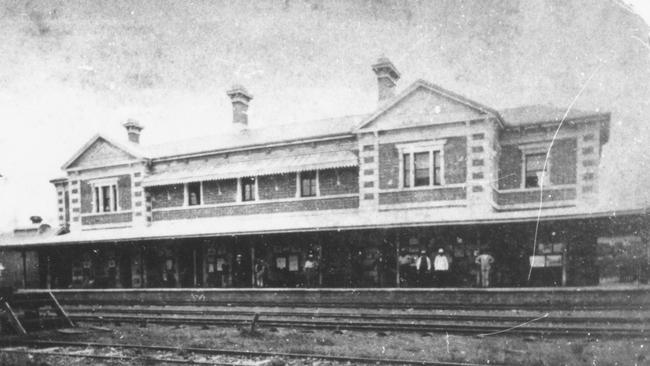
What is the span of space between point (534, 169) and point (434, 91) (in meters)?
4.65

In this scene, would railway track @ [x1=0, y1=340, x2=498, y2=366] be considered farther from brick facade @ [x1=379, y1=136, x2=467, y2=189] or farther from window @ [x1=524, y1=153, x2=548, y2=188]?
window @ [x1=524, y1=153, x2=548, y2=188]

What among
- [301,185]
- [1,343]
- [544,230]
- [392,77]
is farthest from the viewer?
[392,77]

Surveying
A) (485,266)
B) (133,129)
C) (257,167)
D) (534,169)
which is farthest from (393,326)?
(133,129)

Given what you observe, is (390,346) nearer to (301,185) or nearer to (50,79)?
(301,185)

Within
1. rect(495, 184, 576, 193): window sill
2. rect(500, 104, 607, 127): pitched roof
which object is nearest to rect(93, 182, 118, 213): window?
rect(495, 184, 576, 193): window sill

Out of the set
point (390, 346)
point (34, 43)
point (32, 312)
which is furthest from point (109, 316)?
point (390, 346)

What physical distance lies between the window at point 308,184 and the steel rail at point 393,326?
7.21 meters

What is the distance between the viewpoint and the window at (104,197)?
24.6 metres

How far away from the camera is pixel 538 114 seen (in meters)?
18.5

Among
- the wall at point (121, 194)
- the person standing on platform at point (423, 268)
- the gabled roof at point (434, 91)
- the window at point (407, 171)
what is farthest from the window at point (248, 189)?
the person standing on platform at point (423, 268)

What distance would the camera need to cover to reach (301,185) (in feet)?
68.2

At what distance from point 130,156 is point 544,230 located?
18.9 m

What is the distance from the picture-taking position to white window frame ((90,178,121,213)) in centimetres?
2450

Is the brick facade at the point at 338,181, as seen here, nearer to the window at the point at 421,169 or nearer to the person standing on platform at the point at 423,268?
the window at the point at 421,169
